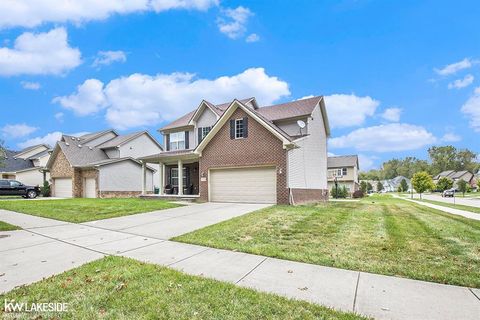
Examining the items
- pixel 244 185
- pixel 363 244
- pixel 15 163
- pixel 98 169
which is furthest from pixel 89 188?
pixel 363 244

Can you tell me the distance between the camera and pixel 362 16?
620 inches

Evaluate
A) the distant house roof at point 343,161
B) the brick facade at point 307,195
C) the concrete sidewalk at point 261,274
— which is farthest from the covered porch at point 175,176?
the distant house roof at point 343,161

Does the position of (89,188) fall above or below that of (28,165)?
below

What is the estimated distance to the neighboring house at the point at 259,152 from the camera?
50.6 ft

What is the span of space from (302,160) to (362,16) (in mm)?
9337

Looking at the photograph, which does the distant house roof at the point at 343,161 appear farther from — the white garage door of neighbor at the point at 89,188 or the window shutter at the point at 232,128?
the white garage door of neighbor at the point at 89,188

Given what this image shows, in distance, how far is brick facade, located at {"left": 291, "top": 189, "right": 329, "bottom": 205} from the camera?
15.6m

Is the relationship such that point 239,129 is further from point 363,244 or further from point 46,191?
point 46,191

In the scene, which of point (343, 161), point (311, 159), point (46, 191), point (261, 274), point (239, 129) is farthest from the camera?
point (343, 161)

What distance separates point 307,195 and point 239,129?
6.44 metres

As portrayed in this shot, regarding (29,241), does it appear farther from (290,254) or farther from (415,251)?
(415,251)

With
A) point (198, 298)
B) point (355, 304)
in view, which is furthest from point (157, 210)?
point (355, 304)

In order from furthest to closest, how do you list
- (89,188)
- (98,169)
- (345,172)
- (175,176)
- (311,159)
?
(345,172), (89,188), (98,169), (175,176), (311,159)

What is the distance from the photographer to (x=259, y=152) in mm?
15883
